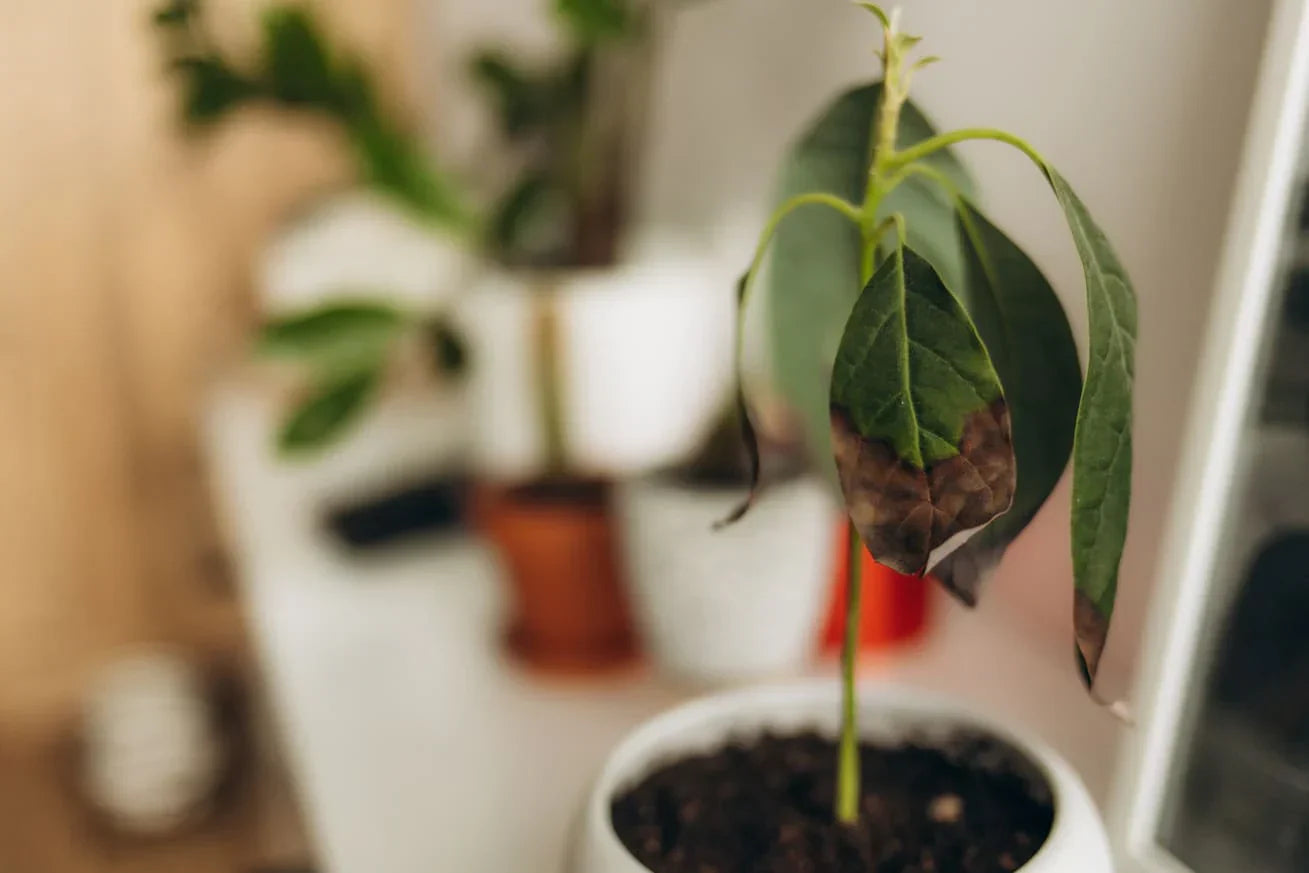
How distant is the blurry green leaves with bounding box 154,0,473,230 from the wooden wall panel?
1.97 feet

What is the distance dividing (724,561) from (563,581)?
0.14 meters

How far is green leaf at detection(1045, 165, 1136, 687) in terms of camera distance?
11.9 inches

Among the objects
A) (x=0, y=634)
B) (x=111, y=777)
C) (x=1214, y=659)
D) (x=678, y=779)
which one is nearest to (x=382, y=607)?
(x=678, y=779)

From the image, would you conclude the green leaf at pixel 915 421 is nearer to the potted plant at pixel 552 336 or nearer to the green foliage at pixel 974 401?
the green foliage at pixel 974 401

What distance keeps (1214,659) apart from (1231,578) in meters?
0.04

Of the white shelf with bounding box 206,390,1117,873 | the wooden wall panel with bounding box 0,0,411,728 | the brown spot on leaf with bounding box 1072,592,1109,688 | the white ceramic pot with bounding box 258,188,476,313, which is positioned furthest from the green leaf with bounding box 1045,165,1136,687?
the wooden wall panel with bounding box 0,0,411,728

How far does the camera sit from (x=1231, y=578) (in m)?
0.44

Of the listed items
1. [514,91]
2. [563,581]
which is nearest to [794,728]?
[563,581]

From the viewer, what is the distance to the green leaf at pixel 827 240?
437 millimetres

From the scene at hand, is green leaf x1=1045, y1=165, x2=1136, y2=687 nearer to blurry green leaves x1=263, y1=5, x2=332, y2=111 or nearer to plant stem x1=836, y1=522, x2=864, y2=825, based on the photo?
plant stem x1=836, y1=522, x2=864, y2=825

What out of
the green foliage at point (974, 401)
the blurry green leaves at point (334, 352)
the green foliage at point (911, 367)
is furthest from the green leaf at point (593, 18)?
the green foliage at point (911, 367)

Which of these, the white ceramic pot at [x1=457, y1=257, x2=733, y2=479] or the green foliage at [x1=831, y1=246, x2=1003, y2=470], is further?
the white ceramic pot at [x1=457, y1=257, x2=733, y2=479]

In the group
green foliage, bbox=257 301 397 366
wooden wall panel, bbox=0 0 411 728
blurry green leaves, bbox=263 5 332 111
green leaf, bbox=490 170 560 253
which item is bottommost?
wooden wall panel, bbox=0 0 411 728

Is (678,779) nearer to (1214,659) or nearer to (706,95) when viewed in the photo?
(1214,659)
